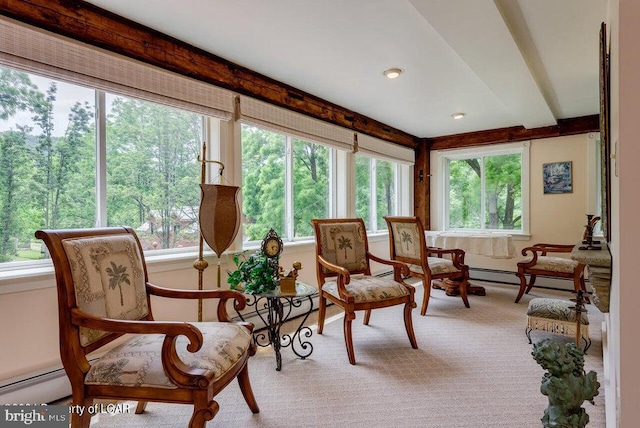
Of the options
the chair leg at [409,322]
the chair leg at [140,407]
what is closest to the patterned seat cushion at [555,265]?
the chair leg at [409,322]

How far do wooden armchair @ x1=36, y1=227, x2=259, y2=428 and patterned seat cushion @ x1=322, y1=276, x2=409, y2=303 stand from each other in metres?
1.04

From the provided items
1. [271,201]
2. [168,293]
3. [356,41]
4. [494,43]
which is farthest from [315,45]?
[168,293]

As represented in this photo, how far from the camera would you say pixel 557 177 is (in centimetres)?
447

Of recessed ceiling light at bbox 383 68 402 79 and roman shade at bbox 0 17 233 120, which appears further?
recessed ceiling light at bbox 383 68 402 79

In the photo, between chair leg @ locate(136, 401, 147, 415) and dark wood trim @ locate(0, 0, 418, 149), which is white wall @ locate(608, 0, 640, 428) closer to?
chair leg @ locate(136, 401, 147, 415)

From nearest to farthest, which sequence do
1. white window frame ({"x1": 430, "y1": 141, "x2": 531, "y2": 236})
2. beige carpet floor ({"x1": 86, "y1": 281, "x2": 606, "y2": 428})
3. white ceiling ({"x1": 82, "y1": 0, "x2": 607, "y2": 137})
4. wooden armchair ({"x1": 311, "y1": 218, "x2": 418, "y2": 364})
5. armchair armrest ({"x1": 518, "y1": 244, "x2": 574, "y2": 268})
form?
beige carpet floor ({"x1": 86, "y1": 281, "x2": 606, "y2": 428}) < white ceiling ({"x1": 82, "y1": 0, "x2": 607, "y2": 137}) < wooden armchair ({"x1": 311, "y1": 218, "x2": 418, "y2": 364}) < armchair armrest ({"x1": 518, "y1": 244, "x2": 574, "y2": 268}) < white window frame ({"x1": 430, "y1": 141, "x2": 531, "y2": 236})

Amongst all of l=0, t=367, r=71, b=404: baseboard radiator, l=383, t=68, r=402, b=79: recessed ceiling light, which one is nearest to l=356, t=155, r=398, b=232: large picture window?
l=383, t=68, r=402, b=79: recessed ceiling light

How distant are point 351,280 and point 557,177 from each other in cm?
362

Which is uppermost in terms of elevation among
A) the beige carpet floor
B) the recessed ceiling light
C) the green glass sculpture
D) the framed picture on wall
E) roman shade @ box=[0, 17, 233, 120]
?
the recessed ceiling light

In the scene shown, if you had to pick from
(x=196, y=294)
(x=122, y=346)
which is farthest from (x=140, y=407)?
(x=196, y=294)

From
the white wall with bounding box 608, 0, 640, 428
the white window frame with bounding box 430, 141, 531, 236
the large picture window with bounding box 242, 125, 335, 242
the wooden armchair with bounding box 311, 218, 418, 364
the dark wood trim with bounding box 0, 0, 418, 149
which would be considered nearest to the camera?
the white wall with bounding box 608, 0, 640, 428

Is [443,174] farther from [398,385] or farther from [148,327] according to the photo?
[148,327]

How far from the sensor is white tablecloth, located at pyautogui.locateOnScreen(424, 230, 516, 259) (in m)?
4.01

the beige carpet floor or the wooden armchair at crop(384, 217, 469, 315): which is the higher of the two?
the wooden armchair at crop(384, 217, 469, 315)
